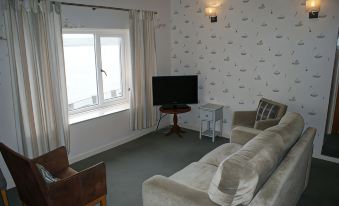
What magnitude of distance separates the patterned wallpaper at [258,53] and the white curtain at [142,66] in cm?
68

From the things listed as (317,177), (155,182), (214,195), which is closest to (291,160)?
(214,195)

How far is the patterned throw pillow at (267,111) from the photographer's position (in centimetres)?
385

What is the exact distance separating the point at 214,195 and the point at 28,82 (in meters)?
2.60

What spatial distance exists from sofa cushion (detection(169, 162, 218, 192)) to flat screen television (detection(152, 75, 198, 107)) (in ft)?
6.89

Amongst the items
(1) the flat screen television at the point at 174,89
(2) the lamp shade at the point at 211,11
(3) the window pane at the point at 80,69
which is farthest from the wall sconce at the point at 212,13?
(3) the window pane at the point at 80,69

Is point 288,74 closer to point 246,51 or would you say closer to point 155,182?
point 246,51

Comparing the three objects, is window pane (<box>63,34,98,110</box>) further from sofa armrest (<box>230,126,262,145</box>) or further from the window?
sofa armrest (<box>230,126,262,145</box>)

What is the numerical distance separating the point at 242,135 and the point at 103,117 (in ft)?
7.15

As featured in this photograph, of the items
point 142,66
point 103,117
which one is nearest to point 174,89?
point 142,66

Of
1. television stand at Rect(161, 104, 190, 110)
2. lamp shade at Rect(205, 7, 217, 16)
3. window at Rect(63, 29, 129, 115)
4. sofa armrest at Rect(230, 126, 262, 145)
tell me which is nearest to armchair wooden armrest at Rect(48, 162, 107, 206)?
sofa armrest at Rect(230, 126, 262, 145)

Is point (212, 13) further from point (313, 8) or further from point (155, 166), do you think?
point (155, 166)

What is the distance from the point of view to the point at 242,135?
3418mm

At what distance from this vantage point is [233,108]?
4832 mm

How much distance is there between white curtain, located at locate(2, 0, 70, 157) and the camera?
3139mm
